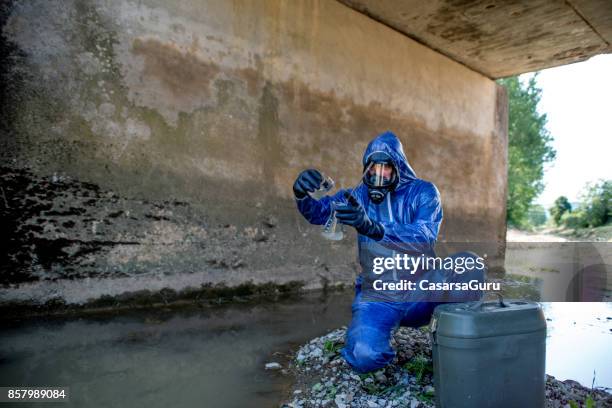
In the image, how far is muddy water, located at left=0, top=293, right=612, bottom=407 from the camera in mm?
2381

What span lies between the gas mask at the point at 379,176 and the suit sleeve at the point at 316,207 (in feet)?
0.70

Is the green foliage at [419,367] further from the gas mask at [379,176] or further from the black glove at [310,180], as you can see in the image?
the black glove at [310,180]

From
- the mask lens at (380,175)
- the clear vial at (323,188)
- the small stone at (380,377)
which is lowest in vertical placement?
the small stone at (380,377)

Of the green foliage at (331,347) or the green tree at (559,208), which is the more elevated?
the green tree at (559,208)

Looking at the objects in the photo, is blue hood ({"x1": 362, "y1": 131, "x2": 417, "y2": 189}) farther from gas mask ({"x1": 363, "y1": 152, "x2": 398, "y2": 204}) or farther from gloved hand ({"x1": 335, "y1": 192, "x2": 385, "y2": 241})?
gloved hand ({"x1": 335, "y1": 192, "x2": 385, "y2": 241})

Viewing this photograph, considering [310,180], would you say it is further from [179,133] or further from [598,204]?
[598,204]

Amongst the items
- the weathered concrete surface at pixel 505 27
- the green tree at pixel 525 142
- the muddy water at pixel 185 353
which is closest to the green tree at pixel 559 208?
the green tree at pixel 525 142

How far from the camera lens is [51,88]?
12.3 ft

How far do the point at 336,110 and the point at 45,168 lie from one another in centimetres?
371

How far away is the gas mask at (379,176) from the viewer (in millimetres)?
2600

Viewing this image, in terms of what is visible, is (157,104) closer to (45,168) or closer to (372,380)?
(45,168)

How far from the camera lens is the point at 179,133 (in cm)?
450

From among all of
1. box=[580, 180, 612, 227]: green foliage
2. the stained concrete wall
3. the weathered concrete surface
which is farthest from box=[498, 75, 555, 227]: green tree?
the stained concrete wall

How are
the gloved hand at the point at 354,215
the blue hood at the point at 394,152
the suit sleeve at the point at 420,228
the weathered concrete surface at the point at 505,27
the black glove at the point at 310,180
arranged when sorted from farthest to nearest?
the weathered concrete surface at the point at 505,27 → the blue hood at the point at 394,152 → the black glove at the point at 310,180 → the suit sleeve at the point at 420,228 → the gloved hand at the point at 354,215
